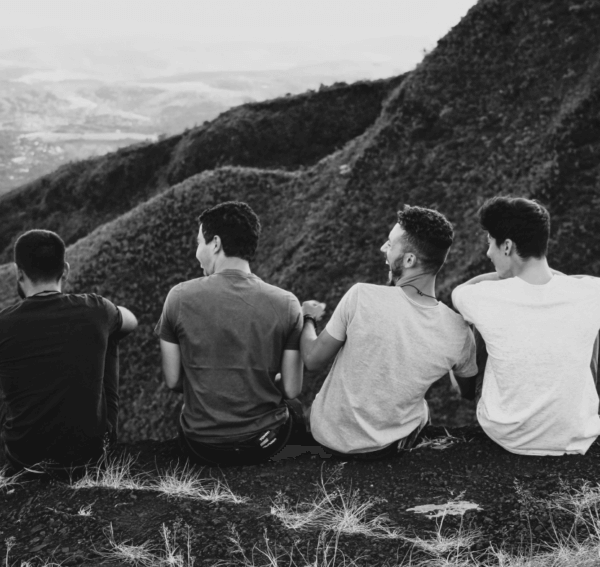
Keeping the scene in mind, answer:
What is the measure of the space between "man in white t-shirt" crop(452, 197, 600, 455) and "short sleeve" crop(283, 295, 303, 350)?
1.19 m

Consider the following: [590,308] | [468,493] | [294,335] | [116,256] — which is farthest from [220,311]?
[116,256]

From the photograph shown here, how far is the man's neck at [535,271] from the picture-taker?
514cm

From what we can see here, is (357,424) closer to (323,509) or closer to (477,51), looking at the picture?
(323,509)

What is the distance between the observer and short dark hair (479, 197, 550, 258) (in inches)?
203

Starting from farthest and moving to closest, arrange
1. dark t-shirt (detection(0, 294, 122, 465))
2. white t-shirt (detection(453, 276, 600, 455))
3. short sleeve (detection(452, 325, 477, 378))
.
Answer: short sleeve (detection(452, 325, 477, 378)) < dark t-shirt (detection(0, 294, 122, 465)) < white t-shirt (detection(453, 276, 600, 455))

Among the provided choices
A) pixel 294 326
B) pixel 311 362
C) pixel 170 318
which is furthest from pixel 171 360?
pixel 311 362

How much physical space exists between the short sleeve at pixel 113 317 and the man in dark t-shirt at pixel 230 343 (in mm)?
302

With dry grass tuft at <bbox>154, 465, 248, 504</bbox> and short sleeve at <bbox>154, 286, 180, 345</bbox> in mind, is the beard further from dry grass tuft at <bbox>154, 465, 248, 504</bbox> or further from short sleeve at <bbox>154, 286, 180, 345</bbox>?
dry grass tuft at <bbox>154, 465, 248, 504</bbox>

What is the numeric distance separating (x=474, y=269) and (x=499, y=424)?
25.9ft

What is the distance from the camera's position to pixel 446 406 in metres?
11.5

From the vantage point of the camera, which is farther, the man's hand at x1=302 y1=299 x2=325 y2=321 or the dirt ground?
the man's hand at x1=302 y1=299 x2=325 y2=321

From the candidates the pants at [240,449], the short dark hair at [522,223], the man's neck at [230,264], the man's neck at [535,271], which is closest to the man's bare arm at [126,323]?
the man's neck at [230,264]

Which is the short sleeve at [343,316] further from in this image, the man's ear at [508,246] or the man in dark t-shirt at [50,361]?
the man in dark t-shirt at [50,361]

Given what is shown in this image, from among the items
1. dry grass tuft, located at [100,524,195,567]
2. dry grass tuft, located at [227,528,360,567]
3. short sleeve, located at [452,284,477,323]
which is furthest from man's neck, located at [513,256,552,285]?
dry grass tuft, located at [100,524,195,567]
